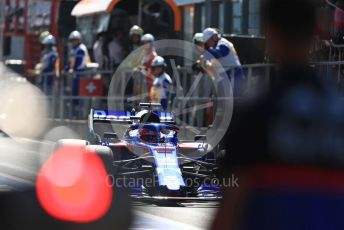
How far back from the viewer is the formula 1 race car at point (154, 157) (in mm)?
9688

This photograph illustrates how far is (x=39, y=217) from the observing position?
196 inches

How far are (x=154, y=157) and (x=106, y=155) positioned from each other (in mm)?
610

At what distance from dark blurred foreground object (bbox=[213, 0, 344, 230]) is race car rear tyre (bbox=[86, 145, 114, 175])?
6.03 m

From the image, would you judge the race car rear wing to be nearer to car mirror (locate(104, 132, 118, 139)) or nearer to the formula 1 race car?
the formula 1 race car

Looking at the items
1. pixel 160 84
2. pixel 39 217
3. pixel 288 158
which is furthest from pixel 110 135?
pixel 288 158

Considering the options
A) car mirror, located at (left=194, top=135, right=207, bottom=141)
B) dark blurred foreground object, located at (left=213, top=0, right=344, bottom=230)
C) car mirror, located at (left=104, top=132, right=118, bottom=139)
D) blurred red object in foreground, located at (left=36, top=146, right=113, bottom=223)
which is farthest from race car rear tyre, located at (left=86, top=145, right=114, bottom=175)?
dark blurred foreground object, located at (left=213, top=0, right=344, bottom=230)

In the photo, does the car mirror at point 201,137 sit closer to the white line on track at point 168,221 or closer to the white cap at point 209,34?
the white line on track at point 168,221

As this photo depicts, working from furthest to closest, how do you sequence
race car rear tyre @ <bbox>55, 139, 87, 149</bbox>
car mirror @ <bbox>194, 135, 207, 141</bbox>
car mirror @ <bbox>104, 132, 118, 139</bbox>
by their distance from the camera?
car mirror @ <bbox>194, 135, 207, 141</bbox>
car mirror @ <bbox>104, 132, 118, 139</bbox>
race car rear tyre @ <bbox>55, 139, 87, 149</bbox>

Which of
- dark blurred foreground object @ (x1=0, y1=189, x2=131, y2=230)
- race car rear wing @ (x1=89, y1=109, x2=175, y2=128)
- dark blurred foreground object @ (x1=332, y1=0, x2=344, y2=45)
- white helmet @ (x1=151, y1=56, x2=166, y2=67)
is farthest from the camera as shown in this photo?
white helmet @ (x1=151, y1=56, x2=166, y2=67)

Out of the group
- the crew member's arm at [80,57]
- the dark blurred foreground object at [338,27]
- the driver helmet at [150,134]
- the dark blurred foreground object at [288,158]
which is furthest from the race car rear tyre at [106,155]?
the crew member's arm at [80,57]

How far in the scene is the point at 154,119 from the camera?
10922 millimetres

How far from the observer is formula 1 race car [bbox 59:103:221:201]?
969 centimetres

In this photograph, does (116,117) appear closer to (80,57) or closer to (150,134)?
(150,134)

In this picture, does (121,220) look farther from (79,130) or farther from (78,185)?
(79,130)
